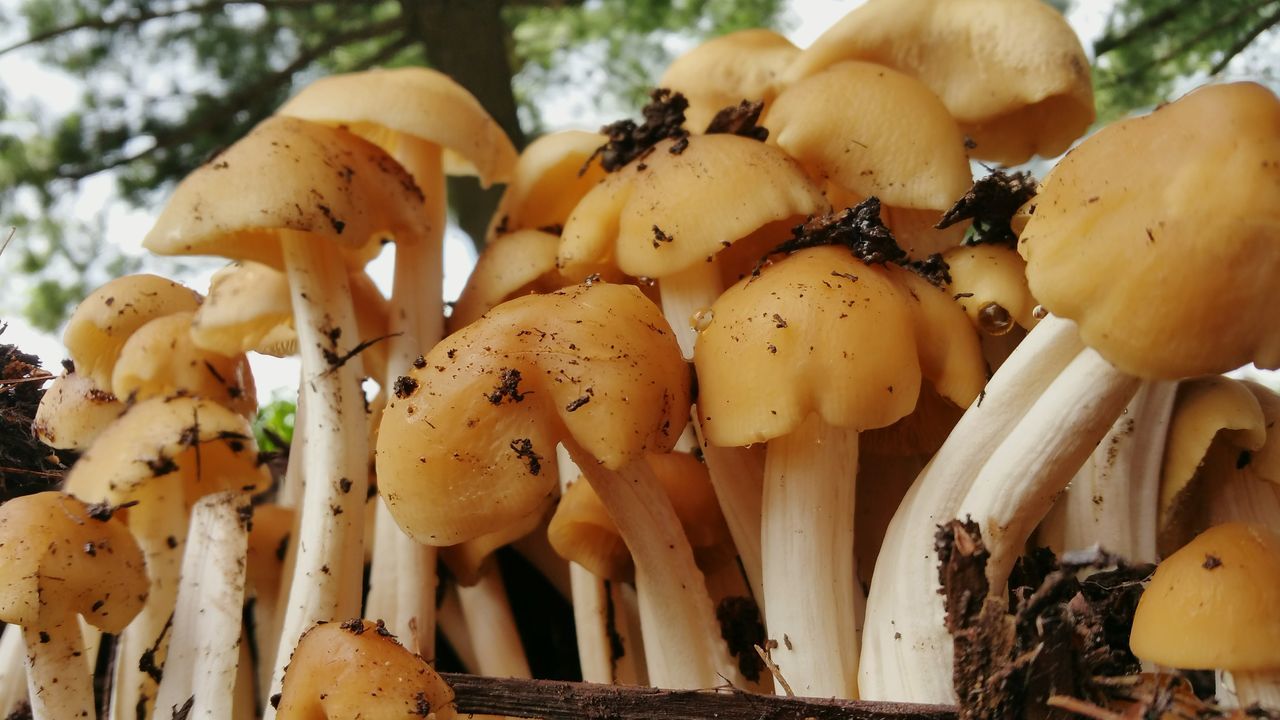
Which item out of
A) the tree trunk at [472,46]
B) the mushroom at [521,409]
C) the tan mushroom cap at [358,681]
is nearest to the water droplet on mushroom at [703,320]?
the mushroom at [521,409]

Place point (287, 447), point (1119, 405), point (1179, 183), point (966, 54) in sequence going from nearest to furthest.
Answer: point (1179, 183) → point (1119, 405) → point (966, 54) → point (287, 447)

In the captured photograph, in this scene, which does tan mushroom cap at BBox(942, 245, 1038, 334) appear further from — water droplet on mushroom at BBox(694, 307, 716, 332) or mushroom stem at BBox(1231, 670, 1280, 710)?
mushroom stem at BBox(1231, 670, 1280, 710)

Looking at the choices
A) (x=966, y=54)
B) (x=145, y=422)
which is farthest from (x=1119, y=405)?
(x=145, y=422)

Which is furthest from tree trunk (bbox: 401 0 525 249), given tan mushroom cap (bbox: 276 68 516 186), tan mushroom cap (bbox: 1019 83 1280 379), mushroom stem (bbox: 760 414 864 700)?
tan mushroom cap (bbox: 1019 83 1280 379)

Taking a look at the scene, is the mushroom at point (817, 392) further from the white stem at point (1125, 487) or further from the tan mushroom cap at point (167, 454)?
the tan mushroom cap at point (167, 454)

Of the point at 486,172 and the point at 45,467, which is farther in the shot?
the point at 486,172

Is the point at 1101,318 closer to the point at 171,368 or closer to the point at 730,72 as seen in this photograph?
the point at 730,72

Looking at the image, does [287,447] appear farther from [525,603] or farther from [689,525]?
[689,525]
